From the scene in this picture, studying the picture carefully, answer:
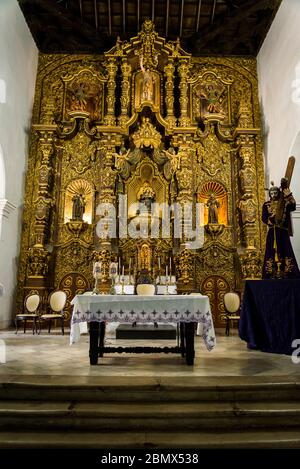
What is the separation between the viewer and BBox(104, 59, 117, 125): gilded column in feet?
32.8

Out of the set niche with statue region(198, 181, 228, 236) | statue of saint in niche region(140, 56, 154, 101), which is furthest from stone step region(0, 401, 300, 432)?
statue of saint in niche region(140, 56, 154, 101)

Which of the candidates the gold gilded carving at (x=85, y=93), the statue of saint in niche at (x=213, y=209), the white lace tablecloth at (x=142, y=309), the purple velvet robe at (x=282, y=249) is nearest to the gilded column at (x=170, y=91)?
the gold gilded carving at (x=85, y=93)

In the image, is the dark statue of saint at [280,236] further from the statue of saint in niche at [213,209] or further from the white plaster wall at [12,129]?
the white plaster wall at [12,129]

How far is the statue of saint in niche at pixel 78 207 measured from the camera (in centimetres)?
988

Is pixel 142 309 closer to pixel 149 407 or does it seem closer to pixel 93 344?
pixel 93 344

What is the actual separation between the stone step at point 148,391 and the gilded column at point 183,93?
8110 mm

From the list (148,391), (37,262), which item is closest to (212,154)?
(37,262)

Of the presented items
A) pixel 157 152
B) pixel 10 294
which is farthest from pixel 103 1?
pixel 10 294

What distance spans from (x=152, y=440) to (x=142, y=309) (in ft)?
5.53

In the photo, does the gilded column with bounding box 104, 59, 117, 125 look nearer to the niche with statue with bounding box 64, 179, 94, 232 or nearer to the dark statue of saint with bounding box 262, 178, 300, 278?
the niche with statue with bounding box 64, 179, 94, 232

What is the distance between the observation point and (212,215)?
32.1 feet

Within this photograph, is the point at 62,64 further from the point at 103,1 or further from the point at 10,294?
the point at 10,294

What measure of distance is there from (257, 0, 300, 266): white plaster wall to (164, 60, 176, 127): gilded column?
282 cm
